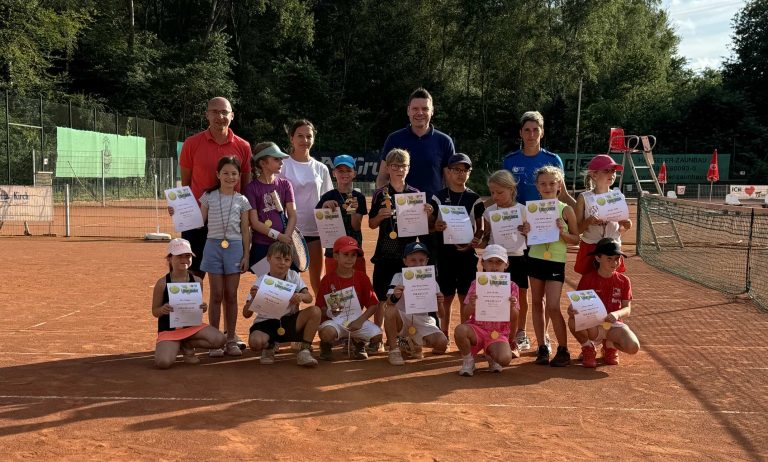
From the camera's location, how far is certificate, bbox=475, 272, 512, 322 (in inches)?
219

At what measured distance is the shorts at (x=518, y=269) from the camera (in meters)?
6.07

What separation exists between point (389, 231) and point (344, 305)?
690 millimetres

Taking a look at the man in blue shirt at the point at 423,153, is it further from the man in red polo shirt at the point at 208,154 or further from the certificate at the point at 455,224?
the man in red polo shirt at the point at 208,154

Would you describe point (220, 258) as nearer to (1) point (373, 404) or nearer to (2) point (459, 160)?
(1) point (373, 404)

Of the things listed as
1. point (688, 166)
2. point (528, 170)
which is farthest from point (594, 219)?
point (688, 166)

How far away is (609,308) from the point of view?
237 inches

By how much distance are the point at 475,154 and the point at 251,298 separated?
114 ft

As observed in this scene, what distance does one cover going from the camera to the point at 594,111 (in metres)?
40.3

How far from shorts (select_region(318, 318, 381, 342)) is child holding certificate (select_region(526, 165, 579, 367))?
4.28ft

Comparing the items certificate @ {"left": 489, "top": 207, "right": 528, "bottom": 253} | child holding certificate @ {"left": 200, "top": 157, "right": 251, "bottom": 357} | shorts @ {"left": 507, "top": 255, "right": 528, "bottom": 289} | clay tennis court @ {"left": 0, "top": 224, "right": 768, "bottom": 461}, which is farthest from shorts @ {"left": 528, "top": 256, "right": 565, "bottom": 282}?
child holding certificate @ {"left": 200, "top": 157, "right": 251, "bottom": 357}

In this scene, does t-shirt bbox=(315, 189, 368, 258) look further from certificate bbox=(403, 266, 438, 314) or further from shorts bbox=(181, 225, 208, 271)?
shorts bbox=(181, 225, 208, 271)

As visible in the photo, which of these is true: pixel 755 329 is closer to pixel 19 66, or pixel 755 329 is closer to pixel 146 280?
pixel 146 280

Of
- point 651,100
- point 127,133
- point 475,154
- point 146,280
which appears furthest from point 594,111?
Result: point 146,280

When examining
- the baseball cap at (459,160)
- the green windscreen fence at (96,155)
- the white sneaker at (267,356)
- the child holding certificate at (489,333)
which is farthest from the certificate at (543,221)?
the green windscreen fence at (96,155)
